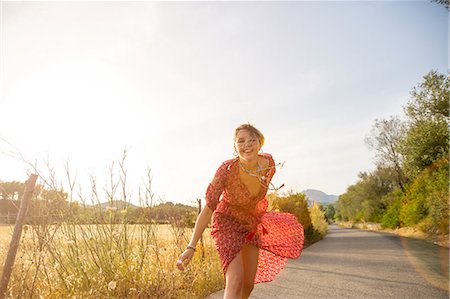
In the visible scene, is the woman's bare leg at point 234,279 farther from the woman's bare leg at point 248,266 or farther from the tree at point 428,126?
the tree at point 428,126

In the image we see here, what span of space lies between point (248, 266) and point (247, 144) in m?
1.05

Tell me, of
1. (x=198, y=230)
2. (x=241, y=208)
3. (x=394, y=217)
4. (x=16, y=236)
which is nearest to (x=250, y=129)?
(x=241, y=208)

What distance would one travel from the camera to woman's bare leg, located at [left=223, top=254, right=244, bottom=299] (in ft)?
9.00

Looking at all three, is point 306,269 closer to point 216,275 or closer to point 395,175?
point 216,275

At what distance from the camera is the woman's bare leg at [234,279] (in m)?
2.74

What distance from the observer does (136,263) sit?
15.9ft

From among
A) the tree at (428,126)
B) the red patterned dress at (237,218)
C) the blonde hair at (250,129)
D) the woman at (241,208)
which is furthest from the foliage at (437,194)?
the blonde hair at (250,129)

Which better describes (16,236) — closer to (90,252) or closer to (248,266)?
(90,252)

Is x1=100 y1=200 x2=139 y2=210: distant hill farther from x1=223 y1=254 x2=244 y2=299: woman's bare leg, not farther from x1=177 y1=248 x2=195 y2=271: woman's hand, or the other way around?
x1=223 y1=254 x2=244 y2=299: woman's bare leg

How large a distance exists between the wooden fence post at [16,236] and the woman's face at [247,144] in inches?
112

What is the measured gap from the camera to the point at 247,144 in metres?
3.28

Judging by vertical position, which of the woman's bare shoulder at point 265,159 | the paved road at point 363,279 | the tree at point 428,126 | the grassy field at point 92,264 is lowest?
the paved road at point 363,279

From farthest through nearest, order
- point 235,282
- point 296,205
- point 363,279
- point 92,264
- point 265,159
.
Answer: point 296,205, point 363,279, point 92,264, point 265,159, point 235,282

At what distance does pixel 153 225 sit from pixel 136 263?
62 centimetres
